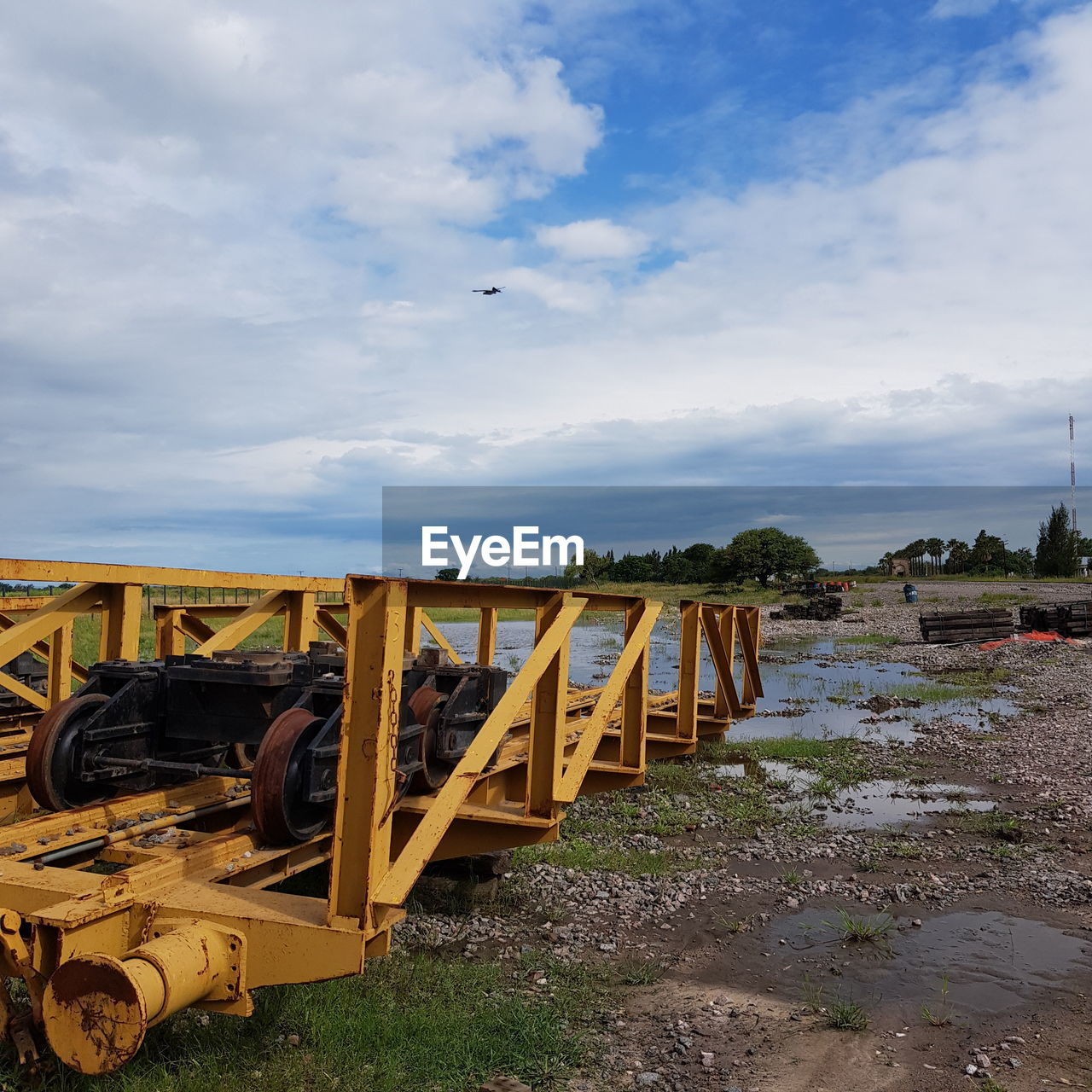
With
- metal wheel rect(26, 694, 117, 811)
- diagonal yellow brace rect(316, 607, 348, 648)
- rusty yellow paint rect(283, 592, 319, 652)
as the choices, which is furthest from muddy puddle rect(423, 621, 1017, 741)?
metal wheel rect(26, 694, 117, 811)

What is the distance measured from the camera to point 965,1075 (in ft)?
12.8

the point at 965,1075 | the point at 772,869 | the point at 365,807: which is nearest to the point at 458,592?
the point at 365,807

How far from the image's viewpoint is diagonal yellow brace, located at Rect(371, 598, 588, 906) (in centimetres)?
339

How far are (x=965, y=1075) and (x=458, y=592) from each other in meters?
3.06

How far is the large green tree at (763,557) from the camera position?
91.8 metres

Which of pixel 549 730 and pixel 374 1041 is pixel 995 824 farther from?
pixel 374 1041

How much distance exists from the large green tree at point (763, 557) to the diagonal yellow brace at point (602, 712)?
87.2 metres

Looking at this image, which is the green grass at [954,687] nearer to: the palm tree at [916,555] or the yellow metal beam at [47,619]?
the yellow metal beam at [47,619]

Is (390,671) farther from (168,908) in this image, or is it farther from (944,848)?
(944,848)

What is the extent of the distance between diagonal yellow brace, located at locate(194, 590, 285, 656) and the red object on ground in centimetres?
2308

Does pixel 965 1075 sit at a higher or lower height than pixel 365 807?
lower

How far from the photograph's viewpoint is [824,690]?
18750 mm

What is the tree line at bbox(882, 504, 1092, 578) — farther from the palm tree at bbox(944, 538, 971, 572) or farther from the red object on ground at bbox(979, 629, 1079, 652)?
the red object on ground at bbox(979, 629, 1079, 652)

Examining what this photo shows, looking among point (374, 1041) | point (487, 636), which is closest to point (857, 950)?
point (374, 1041)
